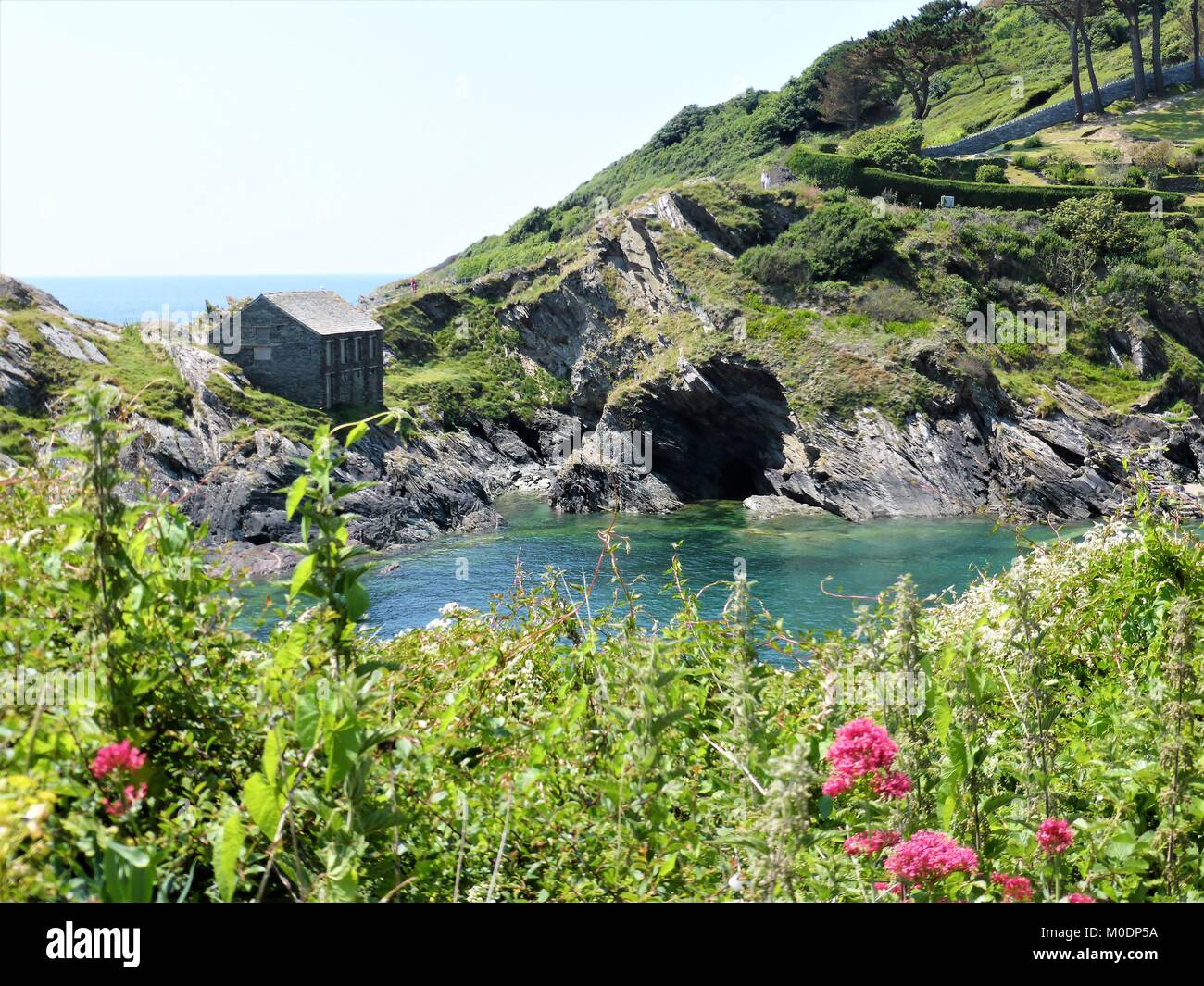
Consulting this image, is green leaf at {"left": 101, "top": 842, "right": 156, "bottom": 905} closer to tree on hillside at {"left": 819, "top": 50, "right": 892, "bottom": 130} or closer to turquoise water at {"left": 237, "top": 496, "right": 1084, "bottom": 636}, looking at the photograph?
turquoise water at {"left": 237, "top": 496, "right": 1084, "bottom": 636}

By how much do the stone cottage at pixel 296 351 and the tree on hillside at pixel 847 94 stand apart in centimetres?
5714

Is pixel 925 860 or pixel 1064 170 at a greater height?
pixel 1064 170

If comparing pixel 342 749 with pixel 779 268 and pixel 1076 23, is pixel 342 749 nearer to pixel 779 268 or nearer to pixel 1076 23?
pixel 779 268

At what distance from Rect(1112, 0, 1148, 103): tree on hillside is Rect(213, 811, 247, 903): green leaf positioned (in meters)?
99.8

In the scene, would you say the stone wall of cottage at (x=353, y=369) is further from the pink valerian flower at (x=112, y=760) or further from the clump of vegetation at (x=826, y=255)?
the pink valerian flower at (x=112, y=760)

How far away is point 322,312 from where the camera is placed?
63.3 metres

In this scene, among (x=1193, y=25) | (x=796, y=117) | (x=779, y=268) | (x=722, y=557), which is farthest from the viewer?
(x=796, y=117)

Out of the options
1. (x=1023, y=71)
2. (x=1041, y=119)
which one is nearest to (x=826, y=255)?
(x=1041, y=119)

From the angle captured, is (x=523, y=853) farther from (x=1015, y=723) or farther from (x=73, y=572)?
(x=1015, y=723)

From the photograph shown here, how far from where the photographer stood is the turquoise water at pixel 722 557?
3591 centimetres

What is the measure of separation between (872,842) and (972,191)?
76078 mm

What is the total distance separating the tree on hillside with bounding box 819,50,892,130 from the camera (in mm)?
95875

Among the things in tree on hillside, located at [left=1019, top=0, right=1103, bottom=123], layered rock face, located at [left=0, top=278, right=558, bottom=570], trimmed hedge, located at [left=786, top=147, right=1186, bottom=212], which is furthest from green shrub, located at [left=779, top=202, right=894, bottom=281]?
tree on hillside, located at [left=1019, top=0, right=1103, bottom=123]

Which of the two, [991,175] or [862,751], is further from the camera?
[991,175]
